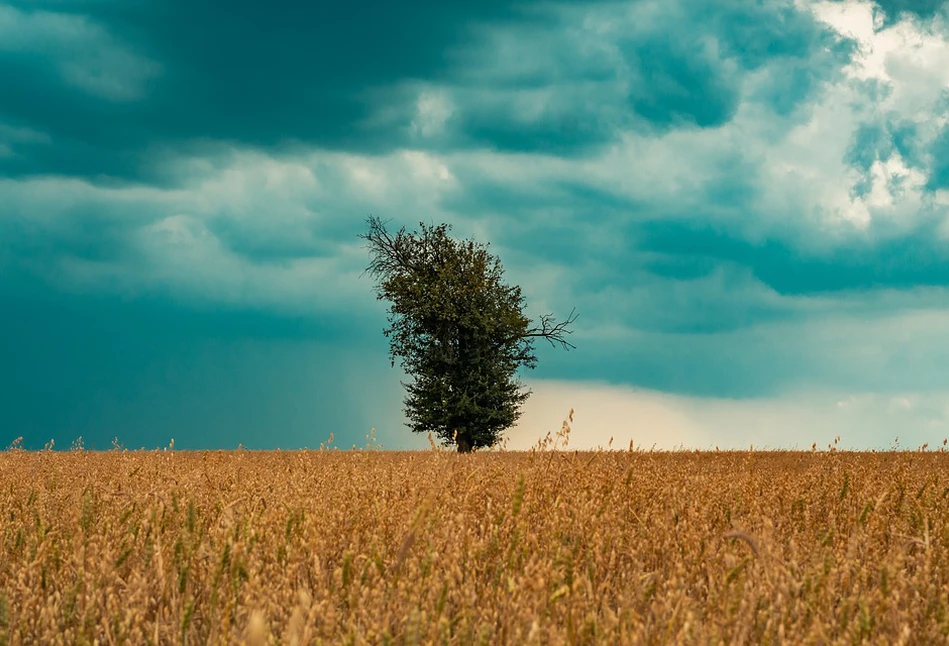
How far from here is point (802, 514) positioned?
663 cm

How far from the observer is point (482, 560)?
4.65m

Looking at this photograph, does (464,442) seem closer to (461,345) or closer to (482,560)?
(461,345)

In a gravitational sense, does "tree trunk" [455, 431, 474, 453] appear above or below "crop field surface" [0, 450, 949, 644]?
above

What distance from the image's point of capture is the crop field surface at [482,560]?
10.7ft

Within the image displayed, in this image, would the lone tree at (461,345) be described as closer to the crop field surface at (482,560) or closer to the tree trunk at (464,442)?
the tree trunk at (464,442)

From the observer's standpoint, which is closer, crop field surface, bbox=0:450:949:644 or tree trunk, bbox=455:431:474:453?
crop field surface, bbox=0:450:949:644

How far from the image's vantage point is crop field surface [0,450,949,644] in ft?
10.7

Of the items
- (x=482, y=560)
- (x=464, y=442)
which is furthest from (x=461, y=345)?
(x=482, y=560)

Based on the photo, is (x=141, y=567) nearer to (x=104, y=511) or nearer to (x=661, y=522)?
(x=104, y=511)

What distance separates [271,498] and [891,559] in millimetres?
4598

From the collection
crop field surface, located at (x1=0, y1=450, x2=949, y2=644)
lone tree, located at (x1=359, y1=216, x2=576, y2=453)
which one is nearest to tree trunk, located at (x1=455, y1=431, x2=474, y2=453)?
lone tree, located at (x1=359, y1=216, x2=576, y2=453)

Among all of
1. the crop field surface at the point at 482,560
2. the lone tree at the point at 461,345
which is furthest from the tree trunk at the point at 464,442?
the crop field surface at the point at 482,560

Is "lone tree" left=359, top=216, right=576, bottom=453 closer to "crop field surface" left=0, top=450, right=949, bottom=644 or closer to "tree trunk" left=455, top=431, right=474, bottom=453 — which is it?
"tree trunk" left=455, top=431, right=474, bottom=453

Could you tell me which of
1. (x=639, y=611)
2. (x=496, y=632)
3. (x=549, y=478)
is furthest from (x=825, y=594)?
(x=549, y=478)
